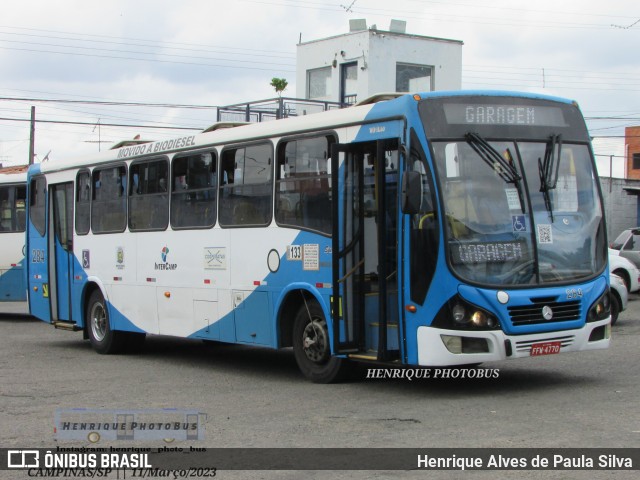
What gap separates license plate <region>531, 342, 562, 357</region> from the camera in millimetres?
10462

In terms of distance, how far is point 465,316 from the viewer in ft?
33.6

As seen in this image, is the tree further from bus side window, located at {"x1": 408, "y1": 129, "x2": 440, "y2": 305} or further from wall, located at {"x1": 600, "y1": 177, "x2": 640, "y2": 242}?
bus side window, located at {"x1": 408, "y1": 129, "x2": 440, "y2": 305}

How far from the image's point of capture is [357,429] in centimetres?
905

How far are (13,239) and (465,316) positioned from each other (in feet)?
53.9

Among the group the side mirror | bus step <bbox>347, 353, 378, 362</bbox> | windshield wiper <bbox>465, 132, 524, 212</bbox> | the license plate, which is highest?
windshield wiper <bbox>465, 132, 524, 212</bbox>

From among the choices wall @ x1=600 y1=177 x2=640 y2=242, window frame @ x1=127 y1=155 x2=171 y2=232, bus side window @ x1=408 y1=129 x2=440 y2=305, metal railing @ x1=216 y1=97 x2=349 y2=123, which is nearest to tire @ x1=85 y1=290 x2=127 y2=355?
window frame @ x1=127 y1=155 x2=171 y2=232

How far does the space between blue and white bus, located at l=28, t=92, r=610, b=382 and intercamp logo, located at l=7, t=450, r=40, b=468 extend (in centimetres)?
392

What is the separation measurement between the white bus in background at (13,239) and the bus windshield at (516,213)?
1582 centimetres

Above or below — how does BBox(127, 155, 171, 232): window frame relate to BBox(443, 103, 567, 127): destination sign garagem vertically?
below

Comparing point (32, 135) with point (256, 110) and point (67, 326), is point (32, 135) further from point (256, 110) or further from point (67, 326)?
point (67, 326)

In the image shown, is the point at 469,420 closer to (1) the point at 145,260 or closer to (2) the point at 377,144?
(2) the point at 377,144

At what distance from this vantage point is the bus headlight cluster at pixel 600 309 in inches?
431

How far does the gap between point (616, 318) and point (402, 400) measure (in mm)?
9588
